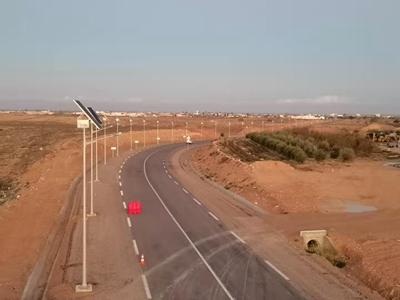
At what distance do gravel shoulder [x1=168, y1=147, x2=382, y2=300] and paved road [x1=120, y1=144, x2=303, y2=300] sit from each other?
1.47 feet

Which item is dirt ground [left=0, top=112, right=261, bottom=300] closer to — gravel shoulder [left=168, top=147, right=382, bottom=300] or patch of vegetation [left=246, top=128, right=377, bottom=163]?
gravel shoulder [left=168, top=147, right=382, bottom=300]

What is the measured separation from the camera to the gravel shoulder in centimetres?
1310

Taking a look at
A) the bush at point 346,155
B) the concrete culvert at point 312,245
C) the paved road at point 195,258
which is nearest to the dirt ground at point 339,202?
the concrete culvert at point 312,245

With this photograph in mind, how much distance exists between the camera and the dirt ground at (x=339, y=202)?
16.2 m

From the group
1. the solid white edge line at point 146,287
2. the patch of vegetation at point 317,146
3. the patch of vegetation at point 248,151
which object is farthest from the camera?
the patch of vegetation at point 317,146

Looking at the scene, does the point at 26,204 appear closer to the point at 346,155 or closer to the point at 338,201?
the point at 338,201

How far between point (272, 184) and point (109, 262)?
59.6 ft

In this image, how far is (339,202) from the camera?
90.6ft

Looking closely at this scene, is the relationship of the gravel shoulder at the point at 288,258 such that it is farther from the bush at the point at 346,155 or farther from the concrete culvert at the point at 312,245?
the bush at the point at 346,155

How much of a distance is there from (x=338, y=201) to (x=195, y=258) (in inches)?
578

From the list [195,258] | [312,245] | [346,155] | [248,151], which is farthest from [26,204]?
[346,155]

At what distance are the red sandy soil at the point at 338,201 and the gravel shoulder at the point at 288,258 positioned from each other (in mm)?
759

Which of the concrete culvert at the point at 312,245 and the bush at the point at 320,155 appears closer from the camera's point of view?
the concrete culvert at the point at 312,245

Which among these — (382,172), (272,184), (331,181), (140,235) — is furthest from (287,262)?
(382,172)
